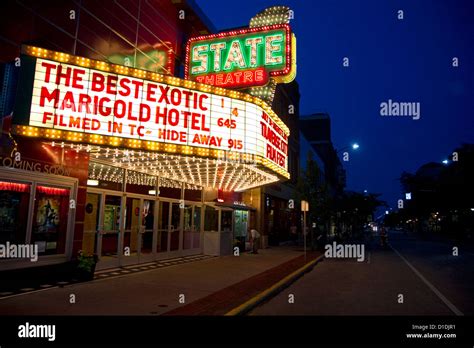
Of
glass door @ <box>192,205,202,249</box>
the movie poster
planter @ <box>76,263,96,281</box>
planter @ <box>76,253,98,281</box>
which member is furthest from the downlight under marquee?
glass door @ <box>192,205,202,249</box>

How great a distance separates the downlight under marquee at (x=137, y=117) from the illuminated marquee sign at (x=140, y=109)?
0.07 ft

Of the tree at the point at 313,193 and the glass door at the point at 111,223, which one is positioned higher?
the tree at the point at 313,193

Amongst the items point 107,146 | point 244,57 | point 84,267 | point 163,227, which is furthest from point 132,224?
point 244,57

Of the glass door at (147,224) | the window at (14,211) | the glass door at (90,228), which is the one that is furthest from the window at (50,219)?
the glass door at (147,224)

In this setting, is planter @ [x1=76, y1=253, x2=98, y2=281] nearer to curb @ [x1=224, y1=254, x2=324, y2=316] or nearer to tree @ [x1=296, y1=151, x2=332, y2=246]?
curb @ [x1=224, y1=254, x2=324, y2=316]

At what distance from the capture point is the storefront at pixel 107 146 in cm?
868

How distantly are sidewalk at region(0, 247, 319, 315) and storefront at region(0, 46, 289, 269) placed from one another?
1618 millimetres

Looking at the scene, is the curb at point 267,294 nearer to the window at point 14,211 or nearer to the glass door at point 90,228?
the window at point 14,211

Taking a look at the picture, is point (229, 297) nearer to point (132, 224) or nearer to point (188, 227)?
point (132, 224)

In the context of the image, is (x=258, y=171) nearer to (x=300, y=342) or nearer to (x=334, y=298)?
(x=334, y=298)

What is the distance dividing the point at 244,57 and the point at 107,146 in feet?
24.0

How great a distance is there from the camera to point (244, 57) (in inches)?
569

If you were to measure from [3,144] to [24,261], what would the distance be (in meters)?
2.89

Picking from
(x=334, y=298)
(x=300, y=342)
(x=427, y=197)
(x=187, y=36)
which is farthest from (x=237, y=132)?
(x=427, y=197)
